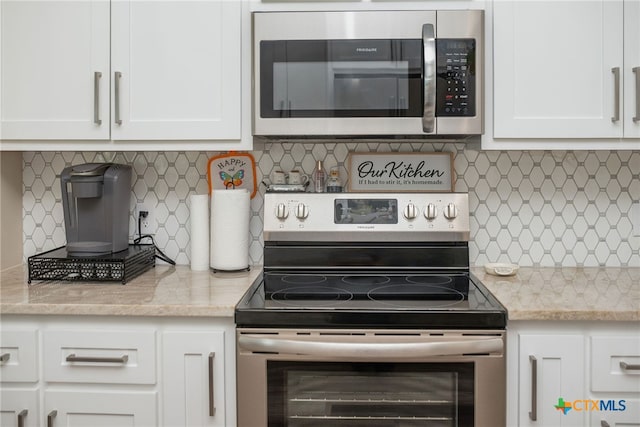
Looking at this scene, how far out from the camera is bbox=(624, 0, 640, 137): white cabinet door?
1.73m

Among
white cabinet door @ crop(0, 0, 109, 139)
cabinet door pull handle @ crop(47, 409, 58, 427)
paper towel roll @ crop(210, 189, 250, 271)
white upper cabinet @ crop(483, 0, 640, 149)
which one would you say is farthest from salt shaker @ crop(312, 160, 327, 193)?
cabinet door pull handle @ crop(47, 409, 58, 427)

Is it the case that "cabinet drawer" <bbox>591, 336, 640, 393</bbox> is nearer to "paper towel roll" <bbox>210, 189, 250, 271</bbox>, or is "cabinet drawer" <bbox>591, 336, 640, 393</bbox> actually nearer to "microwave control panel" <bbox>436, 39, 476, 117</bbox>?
"microwave control panel" <bbox>436, 39, 476, 117</bbox>

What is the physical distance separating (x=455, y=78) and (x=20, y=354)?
1.57 meters

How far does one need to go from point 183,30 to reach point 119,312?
94 cm

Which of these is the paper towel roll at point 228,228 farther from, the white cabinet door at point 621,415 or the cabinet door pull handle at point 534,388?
the white cabinet door at point 621,415

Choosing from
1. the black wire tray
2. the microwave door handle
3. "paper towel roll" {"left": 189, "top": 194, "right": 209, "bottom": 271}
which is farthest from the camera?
"paper towel roll" {"left": 189, "top": 194, "right": 209, "bottom": 271}

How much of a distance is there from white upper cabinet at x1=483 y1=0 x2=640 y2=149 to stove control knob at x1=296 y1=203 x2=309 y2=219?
0.71 meters

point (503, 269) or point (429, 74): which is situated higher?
point (429, 74)

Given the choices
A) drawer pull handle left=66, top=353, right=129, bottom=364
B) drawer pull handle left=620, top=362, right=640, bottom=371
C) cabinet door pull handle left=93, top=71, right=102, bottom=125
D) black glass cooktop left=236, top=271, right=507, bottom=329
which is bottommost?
drawer pull handle left=620, top=362, right=640, bottom=371

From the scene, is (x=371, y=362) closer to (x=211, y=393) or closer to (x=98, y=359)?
(x=211, y=393)

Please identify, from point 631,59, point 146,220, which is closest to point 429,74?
point 631,59

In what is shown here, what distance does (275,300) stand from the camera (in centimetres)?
161

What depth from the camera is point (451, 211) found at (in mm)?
1915

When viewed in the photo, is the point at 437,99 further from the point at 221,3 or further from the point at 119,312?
the point at 119,312
